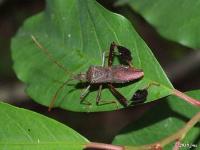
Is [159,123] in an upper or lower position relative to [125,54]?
lower

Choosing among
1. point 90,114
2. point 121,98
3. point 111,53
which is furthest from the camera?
point 90,114

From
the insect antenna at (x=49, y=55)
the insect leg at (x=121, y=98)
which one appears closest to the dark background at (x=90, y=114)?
the insect antenna at (x=49, y=55)

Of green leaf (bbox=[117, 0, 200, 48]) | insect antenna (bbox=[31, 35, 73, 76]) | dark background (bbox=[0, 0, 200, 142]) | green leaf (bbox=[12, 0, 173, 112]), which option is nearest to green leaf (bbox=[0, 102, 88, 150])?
green leaf (bbox=[12, 0, 173, 112])

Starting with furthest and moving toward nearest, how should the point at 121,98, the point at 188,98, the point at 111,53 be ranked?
the point at 111,53
the point at 121,98
the point at 188,98

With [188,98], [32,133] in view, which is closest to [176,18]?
[188,98]

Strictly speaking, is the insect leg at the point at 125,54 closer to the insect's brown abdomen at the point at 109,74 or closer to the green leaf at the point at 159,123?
the insect's brown abdomen at the point at 109,74

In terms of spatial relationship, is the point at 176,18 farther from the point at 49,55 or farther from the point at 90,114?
the point at 90,114

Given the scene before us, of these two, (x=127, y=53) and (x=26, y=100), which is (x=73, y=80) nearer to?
(x=127, y=53)
